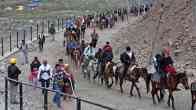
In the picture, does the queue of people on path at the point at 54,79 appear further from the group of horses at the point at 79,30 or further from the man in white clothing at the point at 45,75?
the group of horses at the point at 79,30

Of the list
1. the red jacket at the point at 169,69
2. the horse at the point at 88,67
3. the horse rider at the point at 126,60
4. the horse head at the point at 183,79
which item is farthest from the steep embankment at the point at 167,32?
the horse head at the point at 183,79

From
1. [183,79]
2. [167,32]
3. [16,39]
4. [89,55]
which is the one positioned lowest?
[183,79]

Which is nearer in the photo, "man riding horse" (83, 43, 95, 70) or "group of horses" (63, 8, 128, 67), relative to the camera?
"man riding horse" (83, 43, 95, 70)

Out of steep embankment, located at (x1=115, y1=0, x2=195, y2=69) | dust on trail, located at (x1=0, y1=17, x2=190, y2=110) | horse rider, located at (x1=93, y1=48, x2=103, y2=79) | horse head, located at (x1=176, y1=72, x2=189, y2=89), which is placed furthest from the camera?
steep embankment, located at (x1=115, y1=0, x2=195, y2=69)

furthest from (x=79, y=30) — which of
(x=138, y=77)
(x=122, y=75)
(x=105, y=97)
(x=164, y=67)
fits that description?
(x=164, y=67)

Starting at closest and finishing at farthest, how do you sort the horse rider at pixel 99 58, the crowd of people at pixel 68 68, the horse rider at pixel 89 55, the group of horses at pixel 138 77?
1. the crowd of people at pixel 68 68
2. the group of horses at pixel 138 77
3. the horse rider at pixel 99 58
4. the horse rider at pixel 89 55

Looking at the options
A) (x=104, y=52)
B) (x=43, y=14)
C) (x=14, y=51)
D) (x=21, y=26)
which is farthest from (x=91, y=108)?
(x=43, y=14)

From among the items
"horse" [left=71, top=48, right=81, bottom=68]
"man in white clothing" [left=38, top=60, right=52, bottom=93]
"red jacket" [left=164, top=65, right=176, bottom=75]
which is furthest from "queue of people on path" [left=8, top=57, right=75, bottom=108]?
"horse" [left=71, top=48, right=81, bottom=68]

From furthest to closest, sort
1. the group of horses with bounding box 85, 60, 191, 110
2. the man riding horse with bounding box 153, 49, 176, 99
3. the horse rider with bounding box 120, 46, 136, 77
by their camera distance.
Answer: the horse rider with bounding box 120, 46, 136, 77 → the man riding horse with bounding box 153, 49, 176, 99 → the group of horses with bounding box 85, 60, 191, 110

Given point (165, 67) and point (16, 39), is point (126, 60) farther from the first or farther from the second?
point (16, 39)

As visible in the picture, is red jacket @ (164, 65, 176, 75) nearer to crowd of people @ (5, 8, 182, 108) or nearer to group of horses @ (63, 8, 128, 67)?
crowd of people @ (5, 8, 182, 108)

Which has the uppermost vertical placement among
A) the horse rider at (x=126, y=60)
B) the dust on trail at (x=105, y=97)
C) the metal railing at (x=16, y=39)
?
the metal railing at (x=16, y=39)

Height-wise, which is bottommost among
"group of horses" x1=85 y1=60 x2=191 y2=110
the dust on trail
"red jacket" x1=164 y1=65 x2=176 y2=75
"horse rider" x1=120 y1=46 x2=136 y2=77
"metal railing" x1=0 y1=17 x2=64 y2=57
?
the dust on trail

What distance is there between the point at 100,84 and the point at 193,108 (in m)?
7.83
